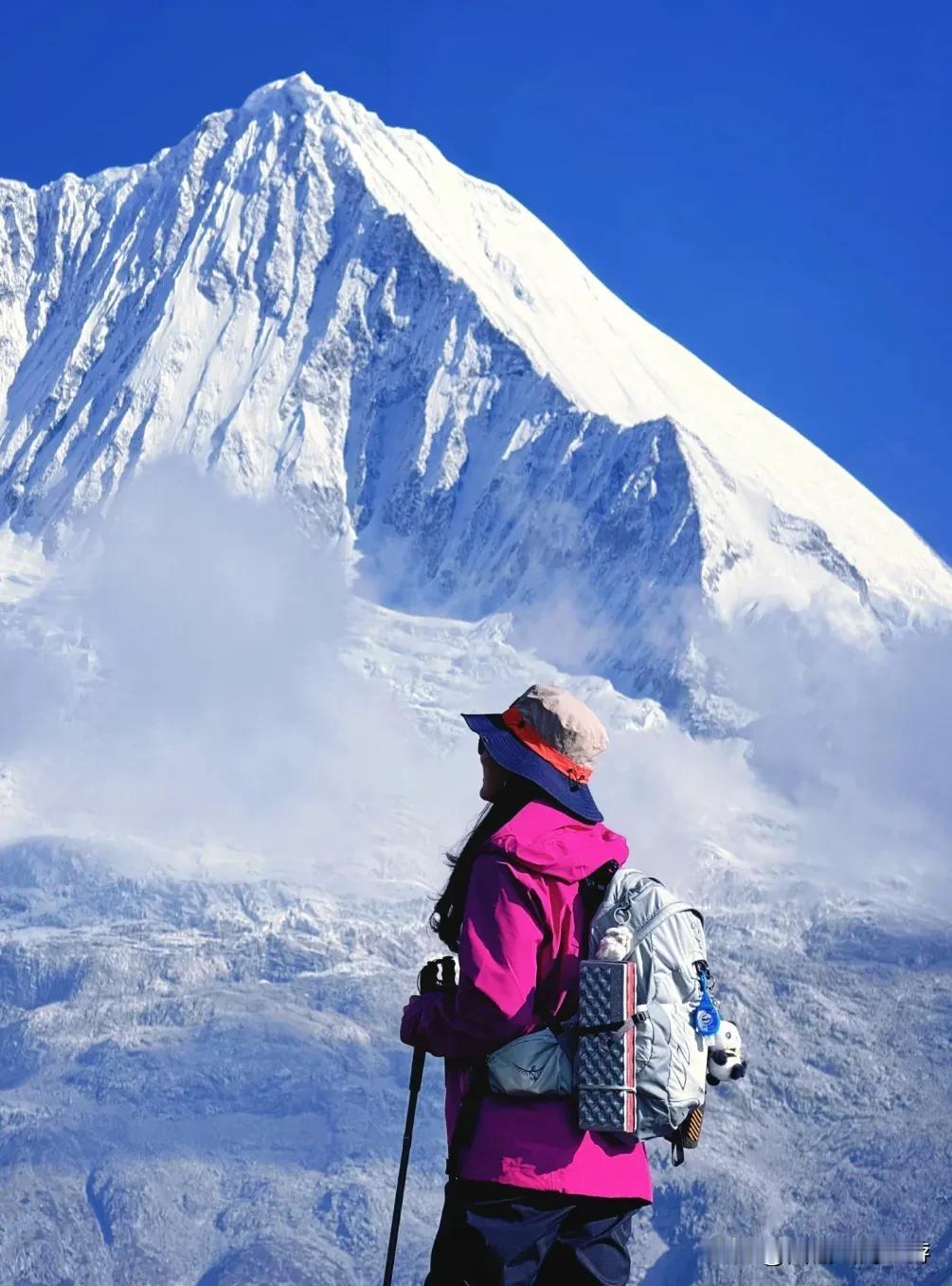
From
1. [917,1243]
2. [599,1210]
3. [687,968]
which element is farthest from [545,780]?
[917,1243]

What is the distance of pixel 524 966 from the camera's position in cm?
733

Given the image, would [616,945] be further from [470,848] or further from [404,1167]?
[404,1167]

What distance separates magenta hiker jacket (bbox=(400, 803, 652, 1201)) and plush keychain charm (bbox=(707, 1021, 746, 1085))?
47 centimetres

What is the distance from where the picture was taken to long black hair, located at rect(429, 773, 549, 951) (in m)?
7.79

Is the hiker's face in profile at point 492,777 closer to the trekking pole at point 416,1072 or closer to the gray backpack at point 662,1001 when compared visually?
the trekking pole at point 416,1072

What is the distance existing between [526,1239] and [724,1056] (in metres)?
1.08

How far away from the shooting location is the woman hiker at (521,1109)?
7.33 m

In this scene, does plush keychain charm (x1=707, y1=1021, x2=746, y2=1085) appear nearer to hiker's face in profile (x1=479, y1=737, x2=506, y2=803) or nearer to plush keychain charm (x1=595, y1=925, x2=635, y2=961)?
plush keychain charm (x1=595, y1=925, x2=635, y2=961)

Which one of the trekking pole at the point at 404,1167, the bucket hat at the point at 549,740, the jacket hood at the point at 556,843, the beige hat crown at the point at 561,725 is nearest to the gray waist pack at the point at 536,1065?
the trekking pole at the point at 404,1167

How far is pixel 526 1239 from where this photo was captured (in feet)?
24.3

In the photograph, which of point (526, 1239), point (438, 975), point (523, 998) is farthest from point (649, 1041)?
point (438, 975)

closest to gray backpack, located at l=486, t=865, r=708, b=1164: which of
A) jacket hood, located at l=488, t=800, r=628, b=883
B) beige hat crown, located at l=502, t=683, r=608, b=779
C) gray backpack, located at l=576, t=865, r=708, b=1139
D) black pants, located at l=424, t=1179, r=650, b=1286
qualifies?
gray backpack, located at l=576, t=865, r=708, b=1139

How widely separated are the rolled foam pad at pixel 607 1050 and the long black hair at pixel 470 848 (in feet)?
2.46

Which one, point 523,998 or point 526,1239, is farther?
point 526,1239
